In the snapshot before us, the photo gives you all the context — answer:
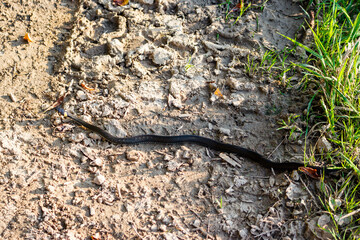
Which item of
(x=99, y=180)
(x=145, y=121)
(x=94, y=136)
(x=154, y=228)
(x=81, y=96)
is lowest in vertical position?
(x=154, y=228)

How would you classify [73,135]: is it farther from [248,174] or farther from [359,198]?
[359,198]

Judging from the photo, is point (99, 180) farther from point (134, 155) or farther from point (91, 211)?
point (134, 155)

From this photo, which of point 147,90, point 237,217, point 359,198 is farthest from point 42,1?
point 359,198

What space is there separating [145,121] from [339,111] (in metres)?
2.25

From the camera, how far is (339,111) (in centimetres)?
373

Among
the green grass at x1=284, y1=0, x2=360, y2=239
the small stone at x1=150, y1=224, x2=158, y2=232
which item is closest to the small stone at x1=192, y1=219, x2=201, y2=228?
the small stone at x1=150, y1=224, x2=158, y2=232

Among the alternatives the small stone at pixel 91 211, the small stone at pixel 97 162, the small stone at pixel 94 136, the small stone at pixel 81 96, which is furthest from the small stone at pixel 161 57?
the small stone at pixel 91 211

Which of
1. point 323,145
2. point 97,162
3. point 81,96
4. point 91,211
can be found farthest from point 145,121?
point 323,145

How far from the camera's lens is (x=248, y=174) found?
356 cm

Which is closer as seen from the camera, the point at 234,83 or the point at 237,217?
the point at 237,217

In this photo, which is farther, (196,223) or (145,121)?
(145,121)

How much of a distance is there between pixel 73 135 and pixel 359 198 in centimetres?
313

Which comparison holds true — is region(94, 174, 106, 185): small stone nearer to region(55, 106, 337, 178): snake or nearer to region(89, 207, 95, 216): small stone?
region(89, 207, 95, 216): small stone

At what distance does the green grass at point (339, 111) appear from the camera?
3.19 meters
